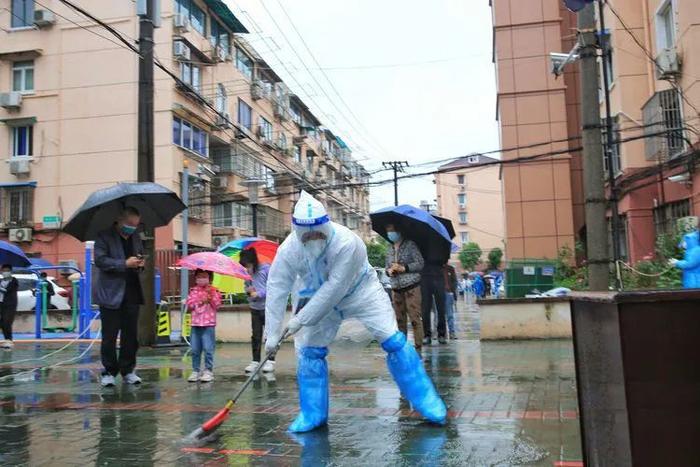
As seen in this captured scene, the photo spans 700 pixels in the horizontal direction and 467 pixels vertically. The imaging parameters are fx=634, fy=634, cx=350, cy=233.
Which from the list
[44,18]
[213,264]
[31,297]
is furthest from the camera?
[44,18]

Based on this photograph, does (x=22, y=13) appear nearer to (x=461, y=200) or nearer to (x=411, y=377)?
(x=411, y=377)

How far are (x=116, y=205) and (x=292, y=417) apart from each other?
11.6ft

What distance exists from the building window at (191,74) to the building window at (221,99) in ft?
4.46

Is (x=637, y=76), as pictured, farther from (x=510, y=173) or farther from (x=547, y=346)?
(x=547, y=346)

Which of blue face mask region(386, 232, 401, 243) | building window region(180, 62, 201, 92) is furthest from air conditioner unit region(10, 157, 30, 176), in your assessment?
blue face mask region(386, 232, 401, 243)

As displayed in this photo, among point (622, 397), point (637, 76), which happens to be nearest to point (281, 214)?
point (637, 76)

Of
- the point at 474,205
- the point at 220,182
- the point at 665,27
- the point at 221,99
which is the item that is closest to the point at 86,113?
the point at 221,99

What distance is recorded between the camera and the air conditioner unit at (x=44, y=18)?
25.0m

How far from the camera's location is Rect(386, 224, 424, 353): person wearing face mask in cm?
888

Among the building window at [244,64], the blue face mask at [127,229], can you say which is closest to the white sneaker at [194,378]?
the blue face mask at [127,229]

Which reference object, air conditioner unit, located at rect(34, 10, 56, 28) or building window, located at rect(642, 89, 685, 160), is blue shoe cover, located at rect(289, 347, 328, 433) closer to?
building window, located at rect(642, 89, 685, 160)

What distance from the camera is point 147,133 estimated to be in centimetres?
1059

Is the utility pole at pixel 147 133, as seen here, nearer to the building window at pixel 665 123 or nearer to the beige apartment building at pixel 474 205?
the building window at pixel 665 123

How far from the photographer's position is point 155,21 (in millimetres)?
10938
